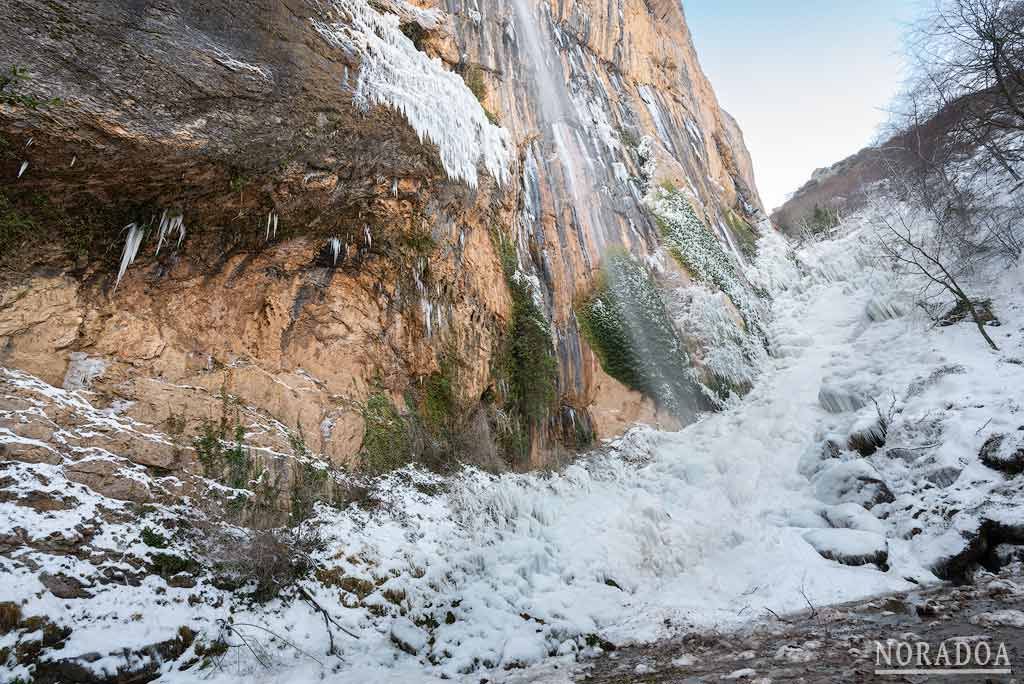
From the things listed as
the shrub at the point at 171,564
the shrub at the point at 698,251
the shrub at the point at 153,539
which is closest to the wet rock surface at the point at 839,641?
the shrub at the point at 171,564

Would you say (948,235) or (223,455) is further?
(948,235)

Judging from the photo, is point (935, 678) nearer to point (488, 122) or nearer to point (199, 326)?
point (199, 326)

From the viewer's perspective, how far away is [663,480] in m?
10.2

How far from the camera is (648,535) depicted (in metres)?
7.61

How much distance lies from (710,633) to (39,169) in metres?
8.25

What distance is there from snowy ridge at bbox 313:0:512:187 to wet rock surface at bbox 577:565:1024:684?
24.1ft

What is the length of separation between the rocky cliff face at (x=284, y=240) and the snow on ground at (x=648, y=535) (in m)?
1.26

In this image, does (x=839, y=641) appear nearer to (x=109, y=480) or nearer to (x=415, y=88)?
(x=109, y=480)

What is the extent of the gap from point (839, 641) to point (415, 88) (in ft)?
28.8

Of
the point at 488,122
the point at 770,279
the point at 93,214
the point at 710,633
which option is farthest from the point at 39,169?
the point at 770,279

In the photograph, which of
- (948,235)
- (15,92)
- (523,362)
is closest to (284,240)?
(15,92)

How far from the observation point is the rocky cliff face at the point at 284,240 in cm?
548

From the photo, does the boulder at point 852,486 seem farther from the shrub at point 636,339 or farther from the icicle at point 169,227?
the icicle at point 169,227

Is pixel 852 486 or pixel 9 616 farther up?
pixel 9 616
